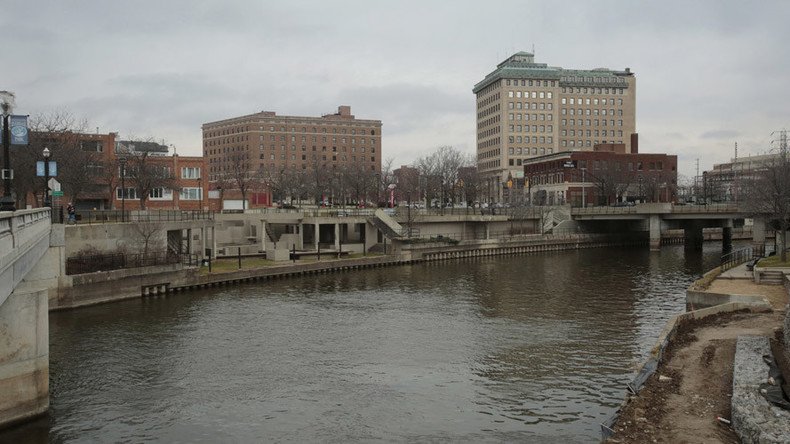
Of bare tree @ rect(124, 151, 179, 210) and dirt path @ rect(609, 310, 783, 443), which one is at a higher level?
bare tree @ rect(124, 151, 179, 210)

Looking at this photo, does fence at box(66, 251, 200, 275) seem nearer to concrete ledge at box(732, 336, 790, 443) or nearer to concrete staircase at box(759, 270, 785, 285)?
concrete ledge at box(732, 336, 790, 443)

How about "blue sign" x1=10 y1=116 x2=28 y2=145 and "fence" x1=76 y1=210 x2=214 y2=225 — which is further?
"fence" x1=76 y1=210 x2=214 y2=225

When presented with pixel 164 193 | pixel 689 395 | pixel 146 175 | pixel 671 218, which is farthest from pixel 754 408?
pixel 671 218

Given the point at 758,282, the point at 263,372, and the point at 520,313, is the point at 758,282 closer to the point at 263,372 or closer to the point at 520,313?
the point at 520,313

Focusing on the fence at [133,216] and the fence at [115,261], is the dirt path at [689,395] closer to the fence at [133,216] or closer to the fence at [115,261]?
the fence at [115,261]

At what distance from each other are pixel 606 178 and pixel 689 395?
127 m

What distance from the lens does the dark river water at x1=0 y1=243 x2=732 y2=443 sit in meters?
23.4

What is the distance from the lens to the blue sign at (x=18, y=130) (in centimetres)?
2822

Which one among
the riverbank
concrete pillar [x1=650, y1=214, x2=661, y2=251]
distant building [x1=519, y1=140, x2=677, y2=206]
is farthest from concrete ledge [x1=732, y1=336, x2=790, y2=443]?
distant building [x1=519, y1=140, x2=677, y2=206]

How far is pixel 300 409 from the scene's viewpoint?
2522 cm

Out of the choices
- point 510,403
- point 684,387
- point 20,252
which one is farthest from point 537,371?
point 20,252

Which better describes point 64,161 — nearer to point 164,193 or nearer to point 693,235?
point 164,193

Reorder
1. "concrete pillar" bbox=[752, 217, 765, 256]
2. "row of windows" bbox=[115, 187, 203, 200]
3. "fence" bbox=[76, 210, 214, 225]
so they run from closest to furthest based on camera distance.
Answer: "fence" bbox=[76, 210, 214, 225] < "concrete pillar" bbox=[752, 217, 765, 256] < "row of windows" bbox=[115, 187, 203, 200]

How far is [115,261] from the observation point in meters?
51.9
